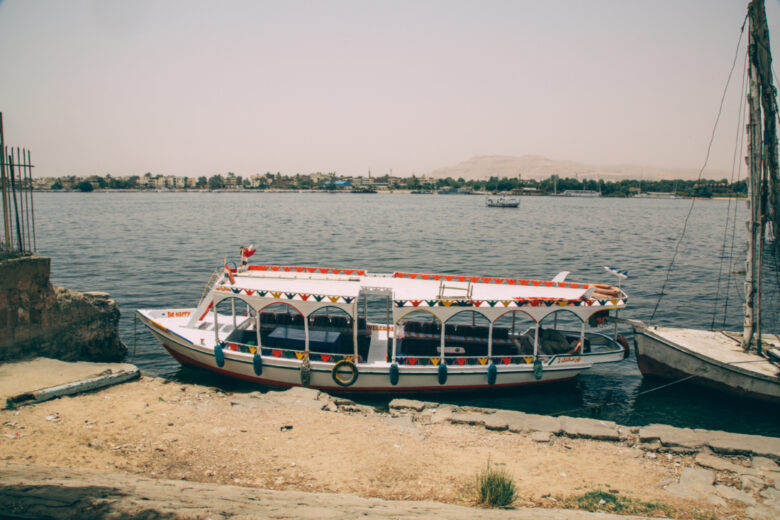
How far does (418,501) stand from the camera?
25.6 feet

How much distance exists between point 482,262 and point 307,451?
109 feet

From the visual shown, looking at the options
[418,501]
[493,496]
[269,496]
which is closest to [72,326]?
[269,496]

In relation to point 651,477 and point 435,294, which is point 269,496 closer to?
point 651,477

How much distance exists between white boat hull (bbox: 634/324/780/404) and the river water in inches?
26.5

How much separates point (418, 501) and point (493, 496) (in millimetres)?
1257

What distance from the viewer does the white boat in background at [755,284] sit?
14414 mm

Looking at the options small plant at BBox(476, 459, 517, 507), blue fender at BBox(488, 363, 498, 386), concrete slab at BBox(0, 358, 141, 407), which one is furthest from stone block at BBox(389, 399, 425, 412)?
concrete slab at BBox(0, 358, 141, 407)

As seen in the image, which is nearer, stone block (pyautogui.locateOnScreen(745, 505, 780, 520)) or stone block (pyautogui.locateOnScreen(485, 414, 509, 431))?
stone block (pyautogui.locateOnScreen(745, 505, 780, 520))

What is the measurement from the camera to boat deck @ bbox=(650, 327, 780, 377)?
14.4 metres

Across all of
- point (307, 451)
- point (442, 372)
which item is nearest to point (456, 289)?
point (442, 372)

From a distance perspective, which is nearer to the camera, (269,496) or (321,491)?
(269,496)

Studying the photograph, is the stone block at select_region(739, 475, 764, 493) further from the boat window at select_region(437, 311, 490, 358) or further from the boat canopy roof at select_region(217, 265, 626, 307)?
the boat window at select_region(437, 311, 490, 358)

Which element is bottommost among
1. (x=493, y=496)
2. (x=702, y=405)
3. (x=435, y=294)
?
(x=702, y=405)

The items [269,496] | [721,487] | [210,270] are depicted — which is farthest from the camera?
[210,270]
